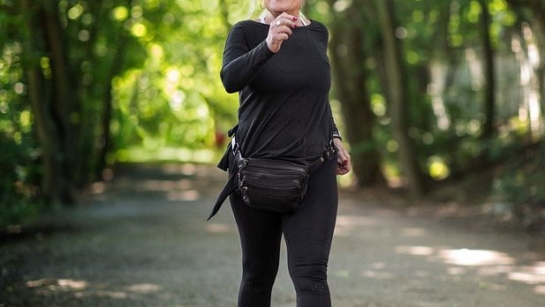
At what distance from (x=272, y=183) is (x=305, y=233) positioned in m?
0.26

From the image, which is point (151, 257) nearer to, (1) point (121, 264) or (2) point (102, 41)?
(1) point (121, 264)

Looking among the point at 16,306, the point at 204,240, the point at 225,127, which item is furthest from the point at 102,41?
the point at 225,127

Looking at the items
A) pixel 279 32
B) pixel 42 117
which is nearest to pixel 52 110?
pixel 42 117

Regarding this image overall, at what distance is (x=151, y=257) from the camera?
11.2 meters

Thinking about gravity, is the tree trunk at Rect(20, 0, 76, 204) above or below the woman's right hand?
below

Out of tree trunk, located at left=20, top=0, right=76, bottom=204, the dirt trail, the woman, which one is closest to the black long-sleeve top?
the woman

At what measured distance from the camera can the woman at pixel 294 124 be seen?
4363 mm

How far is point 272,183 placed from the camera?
14.3 ft

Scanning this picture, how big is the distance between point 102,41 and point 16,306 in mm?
15826

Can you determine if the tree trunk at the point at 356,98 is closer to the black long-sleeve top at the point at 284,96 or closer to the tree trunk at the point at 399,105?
the tree trunk at the point at 399,105

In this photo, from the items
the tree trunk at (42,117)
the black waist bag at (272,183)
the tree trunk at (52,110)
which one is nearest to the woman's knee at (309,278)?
the black waist bag at (272,183)

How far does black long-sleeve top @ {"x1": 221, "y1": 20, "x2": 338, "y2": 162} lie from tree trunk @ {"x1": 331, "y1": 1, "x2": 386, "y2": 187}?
19705 mm

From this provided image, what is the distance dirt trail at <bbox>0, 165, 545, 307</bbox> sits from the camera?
8.04 metres

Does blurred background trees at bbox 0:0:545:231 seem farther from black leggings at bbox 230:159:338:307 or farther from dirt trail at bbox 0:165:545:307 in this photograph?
black leggings at bbox 230:159:338:307
